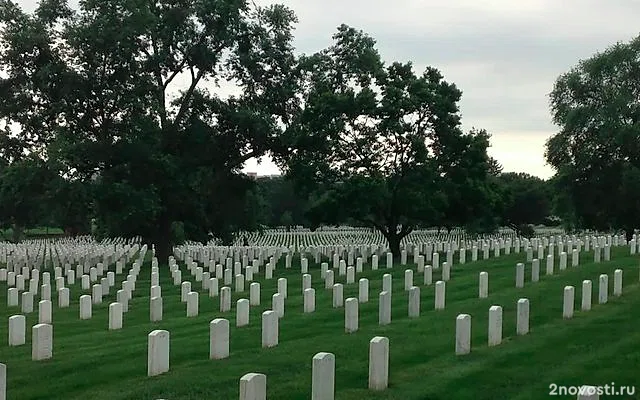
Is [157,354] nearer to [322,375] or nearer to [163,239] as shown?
[322,375]

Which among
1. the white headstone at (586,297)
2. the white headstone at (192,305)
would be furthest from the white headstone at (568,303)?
the white headstone at (192,305)

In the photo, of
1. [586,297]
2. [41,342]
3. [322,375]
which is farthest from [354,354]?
[586,297]

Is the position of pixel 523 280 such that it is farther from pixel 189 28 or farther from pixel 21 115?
pixel 21 115

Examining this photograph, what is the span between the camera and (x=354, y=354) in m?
9.41

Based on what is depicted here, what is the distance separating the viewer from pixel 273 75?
3036 cm

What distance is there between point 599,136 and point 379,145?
41.6 feet

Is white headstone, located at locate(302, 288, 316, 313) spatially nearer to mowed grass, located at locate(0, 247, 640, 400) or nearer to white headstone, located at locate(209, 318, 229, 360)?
mowed grass, located at locate(0, 247, 640, 400)

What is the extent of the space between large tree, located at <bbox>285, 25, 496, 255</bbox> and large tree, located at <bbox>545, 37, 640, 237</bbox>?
8458 millimetres

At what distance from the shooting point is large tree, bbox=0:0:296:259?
26.8 m

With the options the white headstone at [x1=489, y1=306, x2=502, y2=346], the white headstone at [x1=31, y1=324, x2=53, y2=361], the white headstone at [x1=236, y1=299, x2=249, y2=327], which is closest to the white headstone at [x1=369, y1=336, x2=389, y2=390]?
the white headstone at [x1=489, y1=306, x2=502, y2=346]

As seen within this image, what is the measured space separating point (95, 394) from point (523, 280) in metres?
11.1

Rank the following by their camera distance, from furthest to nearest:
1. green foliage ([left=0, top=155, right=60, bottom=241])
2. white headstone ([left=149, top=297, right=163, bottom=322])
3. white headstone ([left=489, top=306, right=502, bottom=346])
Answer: green foliage ([left=0, top=155, right=60, bottom=241])
white headstone ([left=149, top=297, right=163, bottom=322])
white headstone ([left=489, top=306, right=502, bottom=346])

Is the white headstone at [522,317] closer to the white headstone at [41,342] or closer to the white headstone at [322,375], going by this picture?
the white headstone at [322,375]

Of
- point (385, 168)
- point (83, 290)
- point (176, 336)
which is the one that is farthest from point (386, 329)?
point (385, 168)
